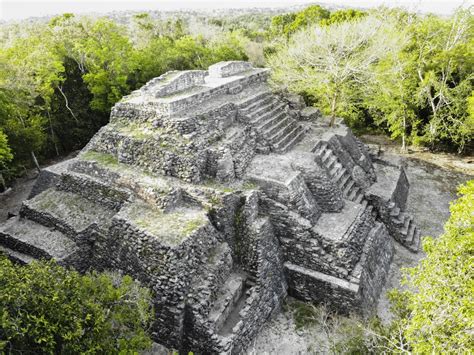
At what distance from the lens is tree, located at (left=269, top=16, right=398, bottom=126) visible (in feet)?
43.4

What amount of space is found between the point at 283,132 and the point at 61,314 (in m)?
8.66

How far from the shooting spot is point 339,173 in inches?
447

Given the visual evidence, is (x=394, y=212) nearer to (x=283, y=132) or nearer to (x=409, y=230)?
(x=409, y=230)

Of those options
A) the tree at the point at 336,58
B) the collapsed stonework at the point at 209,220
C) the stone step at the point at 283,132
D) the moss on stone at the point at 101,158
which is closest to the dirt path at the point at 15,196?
the collapsed stonework at the point at 209,220

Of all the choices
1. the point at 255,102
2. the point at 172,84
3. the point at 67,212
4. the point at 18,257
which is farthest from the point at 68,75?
the point at 18,257

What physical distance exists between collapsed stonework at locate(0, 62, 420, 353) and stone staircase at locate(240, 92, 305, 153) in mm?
Result: 80

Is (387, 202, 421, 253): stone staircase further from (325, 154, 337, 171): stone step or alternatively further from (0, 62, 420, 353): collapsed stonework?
(325, 154, 337, 171): stone step

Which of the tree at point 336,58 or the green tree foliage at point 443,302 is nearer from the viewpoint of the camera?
the green tree foliage at point 443,302

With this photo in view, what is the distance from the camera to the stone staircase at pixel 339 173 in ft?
36.2

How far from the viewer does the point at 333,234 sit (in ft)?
28.5

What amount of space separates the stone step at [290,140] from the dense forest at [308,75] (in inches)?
90.1

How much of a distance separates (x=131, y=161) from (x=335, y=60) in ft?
29.3

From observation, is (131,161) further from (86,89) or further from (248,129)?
(86,89)

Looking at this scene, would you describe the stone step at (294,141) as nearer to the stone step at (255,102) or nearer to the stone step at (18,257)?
the stone step at (255,102)
